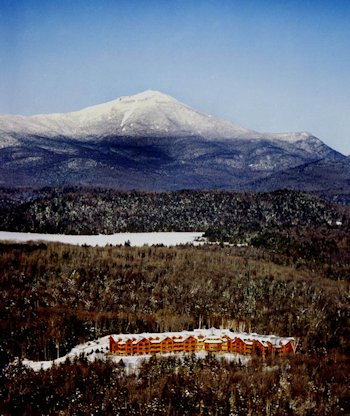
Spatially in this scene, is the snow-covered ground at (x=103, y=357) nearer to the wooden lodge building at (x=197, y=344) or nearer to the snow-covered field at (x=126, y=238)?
the wooden lodge building at (x=197, y=344)

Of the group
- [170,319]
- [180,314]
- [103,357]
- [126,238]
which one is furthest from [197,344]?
[126,238]

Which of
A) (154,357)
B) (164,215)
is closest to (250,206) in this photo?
(164,215)

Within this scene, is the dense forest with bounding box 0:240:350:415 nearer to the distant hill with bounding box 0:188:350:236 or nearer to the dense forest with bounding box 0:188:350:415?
the dense forest with bounding box 0:188:350:415

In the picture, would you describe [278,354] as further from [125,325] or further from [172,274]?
[172,274]

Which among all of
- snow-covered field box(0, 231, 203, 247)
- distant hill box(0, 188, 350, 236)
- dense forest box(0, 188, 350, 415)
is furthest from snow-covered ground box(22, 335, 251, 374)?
distant hill box(0, 188, 350, 236)

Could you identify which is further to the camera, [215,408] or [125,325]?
[125,325]

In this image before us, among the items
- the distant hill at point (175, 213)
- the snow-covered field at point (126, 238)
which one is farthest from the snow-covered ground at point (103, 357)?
the distant hill at point (175, 213)

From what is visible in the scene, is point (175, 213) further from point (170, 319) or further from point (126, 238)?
point (170, 319)
